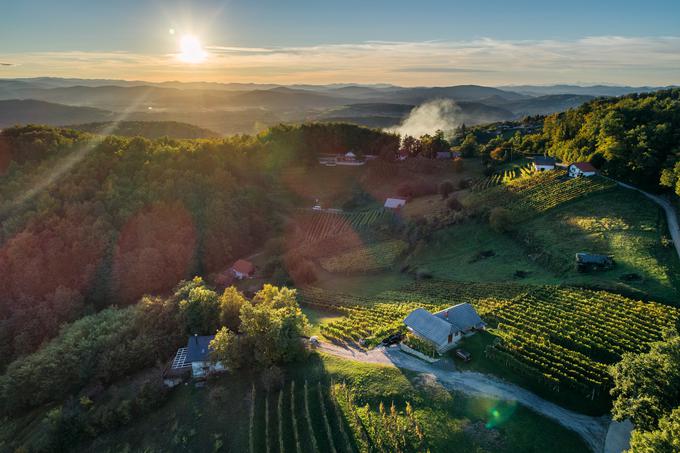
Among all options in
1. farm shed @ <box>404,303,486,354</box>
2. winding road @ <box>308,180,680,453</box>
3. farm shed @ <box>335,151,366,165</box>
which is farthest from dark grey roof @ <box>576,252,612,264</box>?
farm shed @ <box>335,151,366,165</box>

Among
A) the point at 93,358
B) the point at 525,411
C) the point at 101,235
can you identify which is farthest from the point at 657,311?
the point at 101,235

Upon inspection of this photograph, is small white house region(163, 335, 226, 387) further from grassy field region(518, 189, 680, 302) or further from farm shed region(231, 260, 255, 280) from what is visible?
grassy field region(518, 189, 680, 302)

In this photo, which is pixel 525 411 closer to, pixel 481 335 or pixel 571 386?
pixel 571 386

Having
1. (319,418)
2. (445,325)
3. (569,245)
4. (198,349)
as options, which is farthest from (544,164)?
(198,349)

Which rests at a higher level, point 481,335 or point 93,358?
point 481,335

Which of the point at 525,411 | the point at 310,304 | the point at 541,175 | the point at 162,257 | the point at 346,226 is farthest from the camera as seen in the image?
the point at 346,226

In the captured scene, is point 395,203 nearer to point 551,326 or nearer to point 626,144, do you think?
point 626,144
